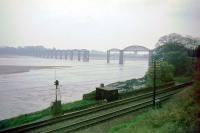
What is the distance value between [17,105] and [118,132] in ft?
31.3

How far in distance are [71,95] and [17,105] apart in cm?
480

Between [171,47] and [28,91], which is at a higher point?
[171,47]

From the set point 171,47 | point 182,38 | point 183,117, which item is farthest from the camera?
point 182,38

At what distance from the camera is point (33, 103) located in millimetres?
15797

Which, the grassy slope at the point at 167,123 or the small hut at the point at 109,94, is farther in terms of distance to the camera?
the small hut at the point at 109,94

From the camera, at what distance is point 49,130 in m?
7.71

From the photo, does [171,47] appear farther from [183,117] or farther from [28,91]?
[183,117]

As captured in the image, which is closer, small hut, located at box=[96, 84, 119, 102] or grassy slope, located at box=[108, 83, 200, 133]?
grassy slope, located at box=[108, 83, 200, 133]

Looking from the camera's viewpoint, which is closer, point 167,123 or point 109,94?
point 167,123

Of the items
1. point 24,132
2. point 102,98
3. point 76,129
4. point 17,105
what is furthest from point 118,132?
point 17,105

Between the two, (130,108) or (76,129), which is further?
(130,108)

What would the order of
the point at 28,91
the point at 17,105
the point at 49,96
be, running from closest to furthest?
the point at 17,105 → the point at 49,96 → the point at 28,91

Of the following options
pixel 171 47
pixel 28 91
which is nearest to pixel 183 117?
pixel 28 91

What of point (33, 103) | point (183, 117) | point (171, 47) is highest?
point (171, 47)
